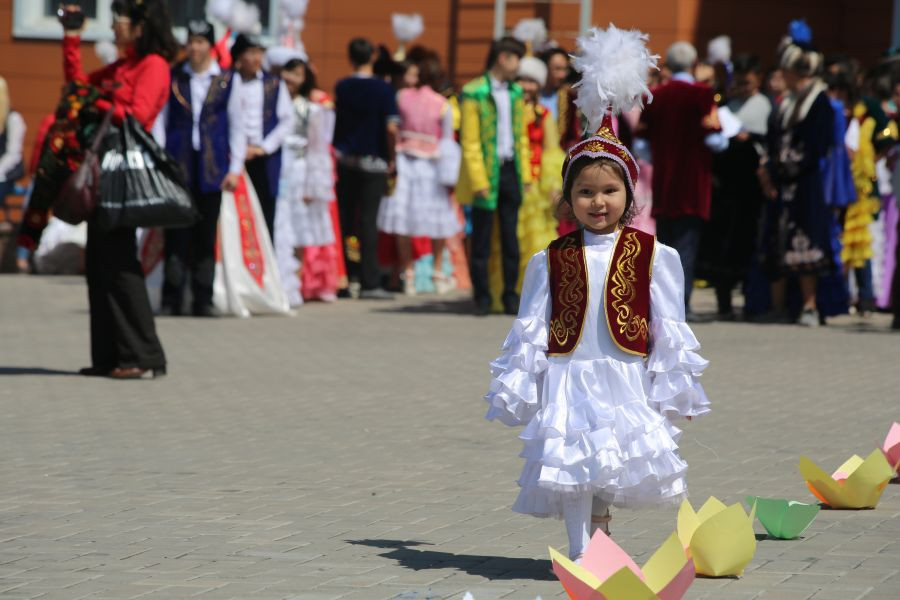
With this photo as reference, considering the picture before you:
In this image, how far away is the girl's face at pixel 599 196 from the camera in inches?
216

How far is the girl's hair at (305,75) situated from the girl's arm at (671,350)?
32.3ft

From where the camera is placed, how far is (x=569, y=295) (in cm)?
547

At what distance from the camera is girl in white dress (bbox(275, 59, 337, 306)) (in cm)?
1495

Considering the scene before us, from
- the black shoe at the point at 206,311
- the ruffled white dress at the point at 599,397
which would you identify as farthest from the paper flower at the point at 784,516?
the black shoe at the point at 206,311

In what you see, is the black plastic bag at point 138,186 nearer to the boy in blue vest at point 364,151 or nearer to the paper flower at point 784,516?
the paper flower at point 784,516

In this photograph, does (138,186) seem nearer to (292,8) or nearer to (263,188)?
(263,188)

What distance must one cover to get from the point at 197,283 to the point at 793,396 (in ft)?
17.8

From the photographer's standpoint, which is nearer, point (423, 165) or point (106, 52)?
point (423, 165)

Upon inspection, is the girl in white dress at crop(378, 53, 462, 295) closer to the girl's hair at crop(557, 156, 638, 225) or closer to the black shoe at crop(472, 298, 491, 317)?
the black shoe at crop(472, 298, 491, 317)

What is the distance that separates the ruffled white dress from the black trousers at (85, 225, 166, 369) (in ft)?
15.1

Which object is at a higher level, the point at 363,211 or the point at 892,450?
the point at 363,211

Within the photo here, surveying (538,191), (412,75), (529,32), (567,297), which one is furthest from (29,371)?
(529,32)

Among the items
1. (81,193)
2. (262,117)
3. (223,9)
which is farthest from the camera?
(223,9)

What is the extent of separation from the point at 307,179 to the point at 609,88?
380 inches
